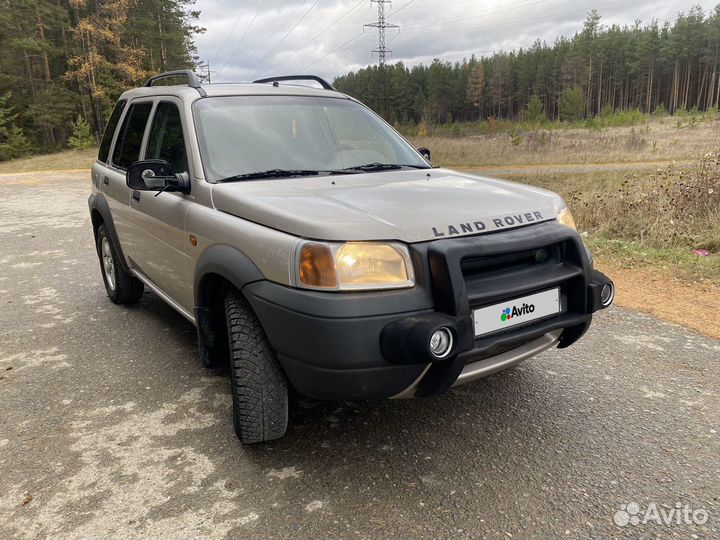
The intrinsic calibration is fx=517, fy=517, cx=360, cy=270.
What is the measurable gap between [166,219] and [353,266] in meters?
1.72

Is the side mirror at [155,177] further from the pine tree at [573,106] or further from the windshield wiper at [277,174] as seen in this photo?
the pine tree at [573,106]

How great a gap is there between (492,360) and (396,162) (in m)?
1.64

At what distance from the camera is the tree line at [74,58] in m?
32.8

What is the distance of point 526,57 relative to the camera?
310ft

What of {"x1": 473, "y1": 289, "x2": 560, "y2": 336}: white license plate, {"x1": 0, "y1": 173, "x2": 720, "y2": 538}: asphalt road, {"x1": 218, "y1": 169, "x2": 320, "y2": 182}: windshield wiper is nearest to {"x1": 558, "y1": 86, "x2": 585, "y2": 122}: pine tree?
{"x1": 0, "y1": 173, "x2": 720, "y2": 538}: asphalt road

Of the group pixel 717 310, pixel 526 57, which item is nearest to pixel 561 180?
pixel 717 310

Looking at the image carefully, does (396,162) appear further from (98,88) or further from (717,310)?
(98,88)

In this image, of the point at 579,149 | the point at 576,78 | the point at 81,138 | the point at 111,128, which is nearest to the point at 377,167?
the point at 111,128

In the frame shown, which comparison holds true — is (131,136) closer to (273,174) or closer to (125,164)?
(125,164)

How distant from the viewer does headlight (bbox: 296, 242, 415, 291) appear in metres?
2.09

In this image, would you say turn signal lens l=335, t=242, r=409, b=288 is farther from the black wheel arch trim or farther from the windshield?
the black wheel arch trim

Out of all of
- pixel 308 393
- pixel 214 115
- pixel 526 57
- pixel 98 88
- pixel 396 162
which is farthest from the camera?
pixel 526 57

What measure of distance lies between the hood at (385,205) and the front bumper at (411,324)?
105mm

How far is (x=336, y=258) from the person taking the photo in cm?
209
